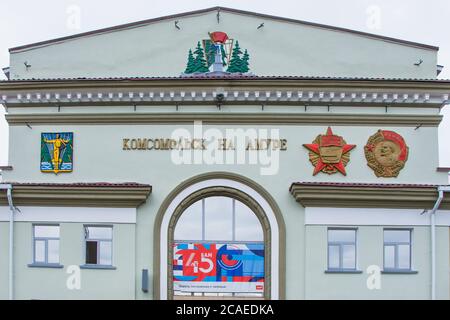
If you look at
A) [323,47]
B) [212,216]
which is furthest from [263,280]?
[323,47]

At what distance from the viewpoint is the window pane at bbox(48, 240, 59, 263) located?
15.5m

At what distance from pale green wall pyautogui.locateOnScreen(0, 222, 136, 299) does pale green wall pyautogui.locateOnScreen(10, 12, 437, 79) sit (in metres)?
4.32

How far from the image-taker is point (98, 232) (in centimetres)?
1547

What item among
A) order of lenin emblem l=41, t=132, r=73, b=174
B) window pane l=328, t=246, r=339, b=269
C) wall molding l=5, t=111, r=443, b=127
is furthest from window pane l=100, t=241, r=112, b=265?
window pane l=328, t=246, r=339, b=269

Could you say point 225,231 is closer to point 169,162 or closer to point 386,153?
point 169,162

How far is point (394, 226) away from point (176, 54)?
23.9ft

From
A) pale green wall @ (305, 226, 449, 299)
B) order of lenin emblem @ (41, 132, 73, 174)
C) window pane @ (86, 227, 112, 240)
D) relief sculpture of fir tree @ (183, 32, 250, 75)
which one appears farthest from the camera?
relief sculpture of fir tree @ (183, 32, 250, 75)

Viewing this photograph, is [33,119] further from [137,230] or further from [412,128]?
[412,128]

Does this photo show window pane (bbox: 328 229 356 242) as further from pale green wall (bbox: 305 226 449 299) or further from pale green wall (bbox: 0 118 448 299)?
pale green wall (bbox: 0 118 448 299)

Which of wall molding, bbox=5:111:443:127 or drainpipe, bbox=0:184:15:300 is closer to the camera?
drainpipe, bbox=0:184:15:300

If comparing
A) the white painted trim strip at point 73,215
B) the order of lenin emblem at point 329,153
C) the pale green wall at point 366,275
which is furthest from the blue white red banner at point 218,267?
the order of lenin emblem at point 329,153

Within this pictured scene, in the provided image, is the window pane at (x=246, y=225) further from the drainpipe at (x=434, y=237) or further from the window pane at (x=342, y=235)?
the drainpipe at (x=434, y=237)

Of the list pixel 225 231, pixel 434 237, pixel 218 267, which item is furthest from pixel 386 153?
pixel 218 267

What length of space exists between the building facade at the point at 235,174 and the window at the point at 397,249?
0.12 ft
